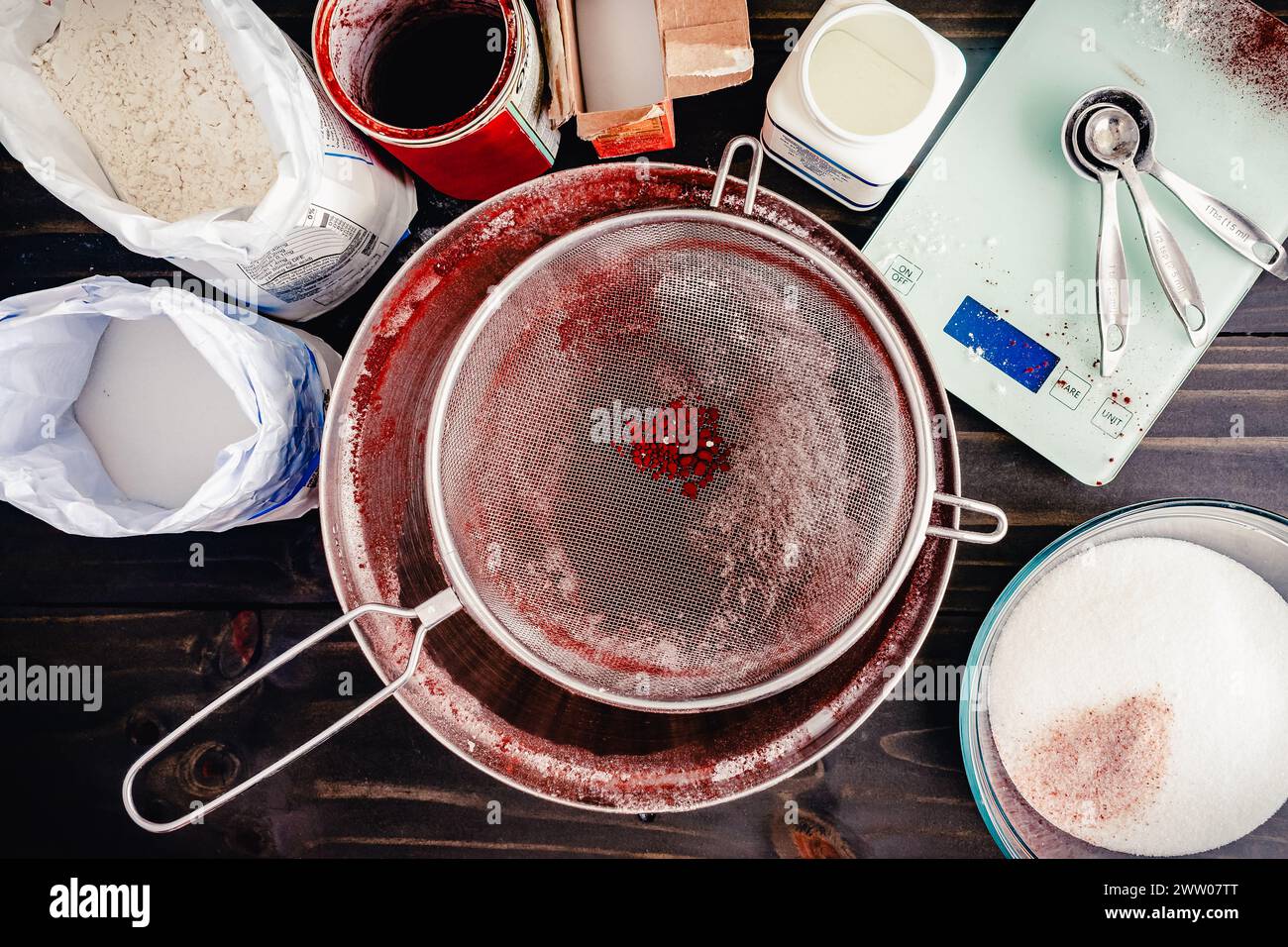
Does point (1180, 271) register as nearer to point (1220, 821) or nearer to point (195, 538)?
point (1220, 821)

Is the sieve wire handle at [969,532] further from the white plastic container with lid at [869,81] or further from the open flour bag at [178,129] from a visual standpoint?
the open flour bag at [178,129]

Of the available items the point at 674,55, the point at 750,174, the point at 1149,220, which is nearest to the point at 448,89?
the point at 674,55

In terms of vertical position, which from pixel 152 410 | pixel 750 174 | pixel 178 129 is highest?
pixel 750 174

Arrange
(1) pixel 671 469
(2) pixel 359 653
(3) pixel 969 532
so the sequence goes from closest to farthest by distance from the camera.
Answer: (3) pixel 969 532 < (1) pixel 671 469 < (2) pixel 359 653

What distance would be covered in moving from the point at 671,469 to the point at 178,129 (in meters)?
0.51

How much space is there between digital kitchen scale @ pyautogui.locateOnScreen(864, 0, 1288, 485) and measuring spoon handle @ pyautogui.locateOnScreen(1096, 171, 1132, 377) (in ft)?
0.07

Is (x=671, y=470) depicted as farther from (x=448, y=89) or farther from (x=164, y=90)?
(x=164, y=90)

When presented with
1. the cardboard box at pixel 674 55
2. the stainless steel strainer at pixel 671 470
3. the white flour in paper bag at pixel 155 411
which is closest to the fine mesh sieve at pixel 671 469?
the stainless steel strainer at pixel 671 470

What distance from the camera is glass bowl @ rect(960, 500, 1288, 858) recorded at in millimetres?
705

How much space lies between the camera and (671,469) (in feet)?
2.20

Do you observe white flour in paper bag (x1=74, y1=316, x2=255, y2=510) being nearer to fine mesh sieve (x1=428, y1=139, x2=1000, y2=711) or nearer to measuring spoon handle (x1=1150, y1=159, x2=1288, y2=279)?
fine mesh sieve (x1=428, y1=139, x2=1000, y2=711)

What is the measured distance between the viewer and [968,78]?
0.76 meters

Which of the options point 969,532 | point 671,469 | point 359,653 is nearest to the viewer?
point 969,532

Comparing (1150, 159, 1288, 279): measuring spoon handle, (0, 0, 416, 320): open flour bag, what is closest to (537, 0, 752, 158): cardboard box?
(0, 0, 416, 320): open flour bag
